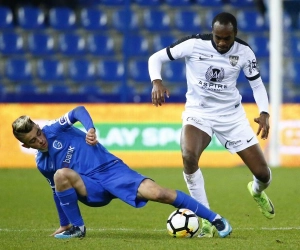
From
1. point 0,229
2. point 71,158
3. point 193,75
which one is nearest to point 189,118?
point 193,75

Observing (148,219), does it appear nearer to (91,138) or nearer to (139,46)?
(91,138)

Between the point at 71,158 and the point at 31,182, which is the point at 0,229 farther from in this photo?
the point at 31,182

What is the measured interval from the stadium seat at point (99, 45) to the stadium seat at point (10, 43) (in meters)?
1.48

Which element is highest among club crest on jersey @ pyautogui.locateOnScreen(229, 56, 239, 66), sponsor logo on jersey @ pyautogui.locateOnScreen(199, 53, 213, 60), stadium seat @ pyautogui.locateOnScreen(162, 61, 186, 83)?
sponsor logo on jersey @ pyautogui.locateOnScreen(199, 53, 213, 60)

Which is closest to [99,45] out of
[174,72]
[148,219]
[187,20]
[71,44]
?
[71,44]

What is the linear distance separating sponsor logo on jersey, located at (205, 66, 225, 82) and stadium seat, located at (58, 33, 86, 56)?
415 inches

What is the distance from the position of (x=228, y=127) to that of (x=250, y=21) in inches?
426

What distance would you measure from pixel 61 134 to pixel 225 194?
15.0 ft

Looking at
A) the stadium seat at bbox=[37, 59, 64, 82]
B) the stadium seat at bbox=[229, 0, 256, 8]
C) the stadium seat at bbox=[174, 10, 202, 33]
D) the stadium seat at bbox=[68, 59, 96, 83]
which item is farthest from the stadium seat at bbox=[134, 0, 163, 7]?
the stadium seat at bbox=[37, 59, 64, 82]

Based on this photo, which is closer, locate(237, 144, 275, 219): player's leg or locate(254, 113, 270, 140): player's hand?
locate(254, 113, 270, 140): player's hand

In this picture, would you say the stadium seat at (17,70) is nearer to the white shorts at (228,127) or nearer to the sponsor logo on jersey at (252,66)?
the white shorts at (228,127)

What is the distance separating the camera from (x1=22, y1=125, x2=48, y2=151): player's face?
265 inches

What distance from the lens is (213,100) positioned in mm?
7605

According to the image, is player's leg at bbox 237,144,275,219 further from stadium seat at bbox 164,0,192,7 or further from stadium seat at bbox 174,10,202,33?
stadium seat at bbox 164,0,192,7
